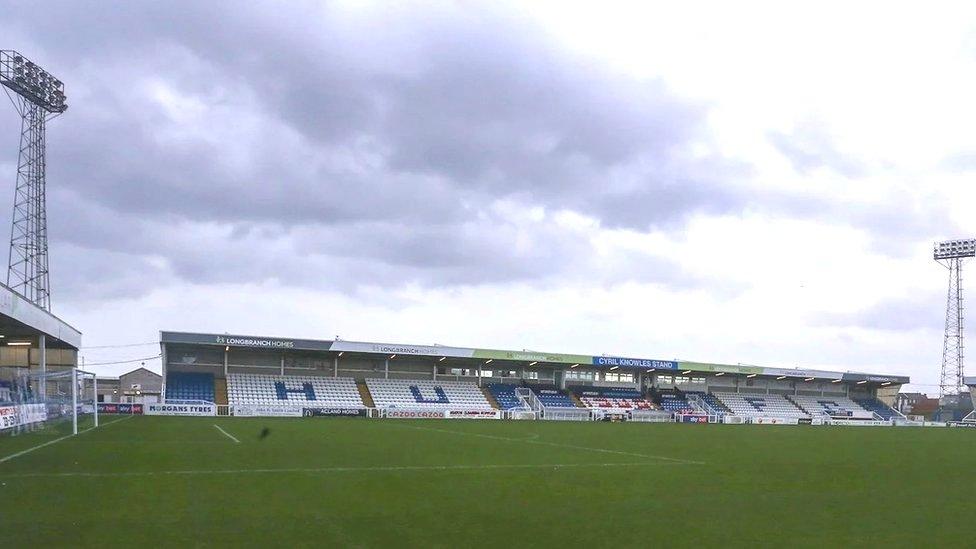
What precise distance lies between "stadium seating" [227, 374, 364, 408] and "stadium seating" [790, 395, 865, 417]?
145 feet

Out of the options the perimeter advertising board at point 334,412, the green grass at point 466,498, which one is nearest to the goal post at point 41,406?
the green grass at point 466,498

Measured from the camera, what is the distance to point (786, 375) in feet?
239

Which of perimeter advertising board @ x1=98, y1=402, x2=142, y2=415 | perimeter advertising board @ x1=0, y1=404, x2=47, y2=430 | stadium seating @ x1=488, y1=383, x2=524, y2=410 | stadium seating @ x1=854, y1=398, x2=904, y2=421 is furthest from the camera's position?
stadium seating @ x1=854, y1=398, x2=904, y2=421

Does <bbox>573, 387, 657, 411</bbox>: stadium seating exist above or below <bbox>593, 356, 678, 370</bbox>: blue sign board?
below

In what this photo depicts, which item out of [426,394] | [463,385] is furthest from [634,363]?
[426,394]

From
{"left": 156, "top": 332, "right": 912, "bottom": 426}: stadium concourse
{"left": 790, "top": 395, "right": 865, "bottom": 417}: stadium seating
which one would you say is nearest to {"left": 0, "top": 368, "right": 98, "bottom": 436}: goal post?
{"left": 156, "top": 332, "right": 912, "bottom": 426}: stadium concourse

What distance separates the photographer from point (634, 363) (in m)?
64.4

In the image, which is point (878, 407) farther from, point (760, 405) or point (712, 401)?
point (712, 401)

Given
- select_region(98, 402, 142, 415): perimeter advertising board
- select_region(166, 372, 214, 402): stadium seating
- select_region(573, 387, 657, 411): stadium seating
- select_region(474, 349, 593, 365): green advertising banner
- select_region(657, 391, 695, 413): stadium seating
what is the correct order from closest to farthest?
select_region(98, 402, 142, 415): perimeter advertising board
select_region(166, 372, 214, 402): stadium seating
select_region(474, 349, 593, 365): green advertising banner
select_region(573, 387, 657, 411): stadium seating
select_region(657, 391, 695, 413): stadium seating

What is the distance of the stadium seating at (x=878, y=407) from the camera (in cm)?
7711

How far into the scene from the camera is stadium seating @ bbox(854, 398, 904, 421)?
253 ft

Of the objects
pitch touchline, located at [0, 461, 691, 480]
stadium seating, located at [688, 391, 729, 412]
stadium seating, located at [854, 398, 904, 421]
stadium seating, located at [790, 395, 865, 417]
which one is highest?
pitch touchline, located at [0, 461, 691, 480]

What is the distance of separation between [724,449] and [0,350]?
40514mm

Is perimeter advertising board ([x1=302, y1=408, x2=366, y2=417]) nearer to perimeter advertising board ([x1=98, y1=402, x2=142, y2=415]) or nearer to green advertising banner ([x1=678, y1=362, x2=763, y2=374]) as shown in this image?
perimeter advertising board ([x1=98, y1=402, x2=142, y2=415])
